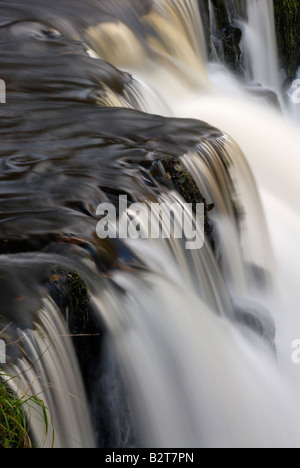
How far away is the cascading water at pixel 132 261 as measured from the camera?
3098mm

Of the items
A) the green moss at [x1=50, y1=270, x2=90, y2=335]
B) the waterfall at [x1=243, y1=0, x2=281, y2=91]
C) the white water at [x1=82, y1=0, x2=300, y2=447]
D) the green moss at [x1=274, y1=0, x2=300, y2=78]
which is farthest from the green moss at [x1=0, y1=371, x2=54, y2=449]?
the green moss at [x1=274, y1=0, x2=300, y2=78]

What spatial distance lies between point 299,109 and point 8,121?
5651mm

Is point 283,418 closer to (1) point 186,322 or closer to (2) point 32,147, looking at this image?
(1) point 186,322

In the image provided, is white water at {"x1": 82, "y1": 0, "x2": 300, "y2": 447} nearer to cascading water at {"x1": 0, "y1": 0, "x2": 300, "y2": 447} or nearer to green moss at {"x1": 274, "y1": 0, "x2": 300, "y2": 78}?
cascading water at {"x1": 0, "y1": 0, "x2": 300, "y2": 447}

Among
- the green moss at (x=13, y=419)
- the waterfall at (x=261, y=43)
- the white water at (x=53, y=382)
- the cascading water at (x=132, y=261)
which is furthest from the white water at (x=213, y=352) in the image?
the waterfall at (x=261, y=43)

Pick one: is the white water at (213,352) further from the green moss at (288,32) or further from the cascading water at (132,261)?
the green moss at (288,32)

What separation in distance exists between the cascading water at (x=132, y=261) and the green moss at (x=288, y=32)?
329 cm

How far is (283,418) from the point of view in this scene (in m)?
4.10

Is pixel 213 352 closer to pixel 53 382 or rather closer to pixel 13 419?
pixel 53 382

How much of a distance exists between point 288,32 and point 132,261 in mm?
7005

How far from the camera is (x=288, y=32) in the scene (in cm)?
1010

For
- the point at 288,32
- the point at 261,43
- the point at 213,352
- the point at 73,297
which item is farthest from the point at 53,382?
the point at 288,32

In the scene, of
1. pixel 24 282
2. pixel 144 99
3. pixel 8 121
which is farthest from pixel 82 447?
pixel 144 99

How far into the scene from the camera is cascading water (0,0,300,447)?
3.10m
